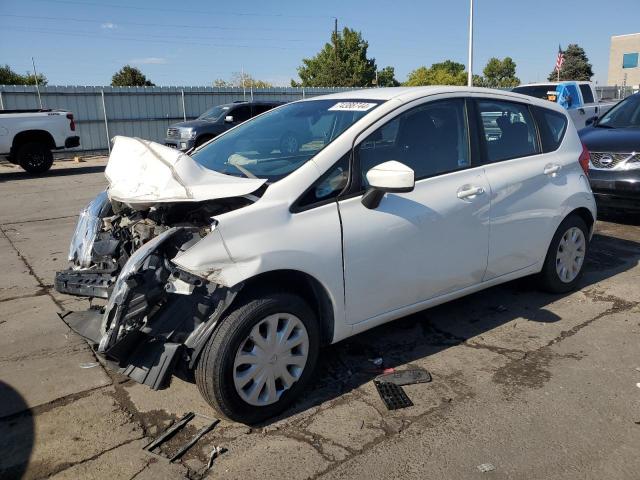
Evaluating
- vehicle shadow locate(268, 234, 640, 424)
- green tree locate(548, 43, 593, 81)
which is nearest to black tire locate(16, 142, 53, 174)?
vehicle shadow locate(268, 234, 640, 424)

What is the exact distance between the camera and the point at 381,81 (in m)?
69.2

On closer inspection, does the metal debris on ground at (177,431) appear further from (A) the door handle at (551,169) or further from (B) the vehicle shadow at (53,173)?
(B) the vehicle shadow at (53,173)

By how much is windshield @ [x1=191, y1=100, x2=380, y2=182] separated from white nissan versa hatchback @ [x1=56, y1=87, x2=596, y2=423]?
0.02 metres

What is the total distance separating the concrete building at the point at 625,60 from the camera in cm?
5738

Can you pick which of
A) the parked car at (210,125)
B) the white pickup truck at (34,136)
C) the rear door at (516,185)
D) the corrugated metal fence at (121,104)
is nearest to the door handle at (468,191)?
the rear door at (516,185)

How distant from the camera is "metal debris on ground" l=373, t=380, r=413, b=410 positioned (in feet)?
10.4

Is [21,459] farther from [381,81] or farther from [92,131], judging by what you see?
[381,81]

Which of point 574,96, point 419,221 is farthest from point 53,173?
point 574,96

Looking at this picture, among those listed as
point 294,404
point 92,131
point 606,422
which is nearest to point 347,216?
point 294,404

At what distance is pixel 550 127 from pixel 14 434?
14.6 feet

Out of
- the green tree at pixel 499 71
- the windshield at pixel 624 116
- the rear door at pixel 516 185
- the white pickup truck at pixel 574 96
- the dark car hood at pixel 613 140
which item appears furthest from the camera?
the green tree at pixel 499 71

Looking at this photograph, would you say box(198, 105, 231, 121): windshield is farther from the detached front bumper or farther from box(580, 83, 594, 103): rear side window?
the detached front bumper

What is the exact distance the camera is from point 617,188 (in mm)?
7090

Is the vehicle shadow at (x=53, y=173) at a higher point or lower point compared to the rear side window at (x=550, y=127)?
lower
